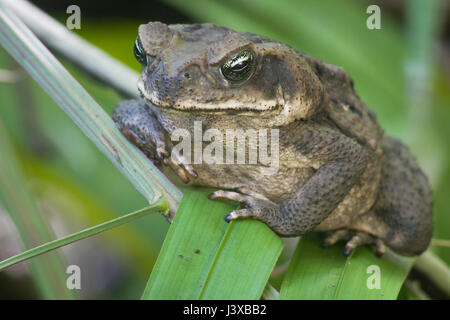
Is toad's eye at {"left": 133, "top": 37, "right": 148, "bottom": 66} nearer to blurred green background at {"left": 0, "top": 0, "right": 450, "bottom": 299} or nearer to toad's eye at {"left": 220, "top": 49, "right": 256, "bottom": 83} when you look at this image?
toad's eye at {"left": 220, "top": 49, "right": 256, "bottom": 83}

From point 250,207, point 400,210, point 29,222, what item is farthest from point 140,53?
point 400,210

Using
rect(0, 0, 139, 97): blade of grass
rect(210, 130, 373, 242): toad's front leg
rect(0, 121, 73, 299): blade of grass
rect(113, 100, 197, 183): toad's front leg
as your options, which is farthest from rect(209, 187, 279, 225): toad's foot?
rect(0, 0, 139, 97): blade of grass

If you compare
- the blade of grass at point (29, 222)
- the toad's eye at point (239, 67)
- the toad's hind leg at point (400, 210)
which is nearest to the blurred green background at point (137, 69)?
the toad's hind leg at point (400, 210)

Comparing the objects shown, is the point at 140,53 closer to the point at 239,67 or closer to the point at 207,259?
the point at 239,67

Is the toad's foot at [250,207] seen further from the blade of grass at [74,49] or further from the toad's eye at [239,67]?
the blade of grass at [74,49]
